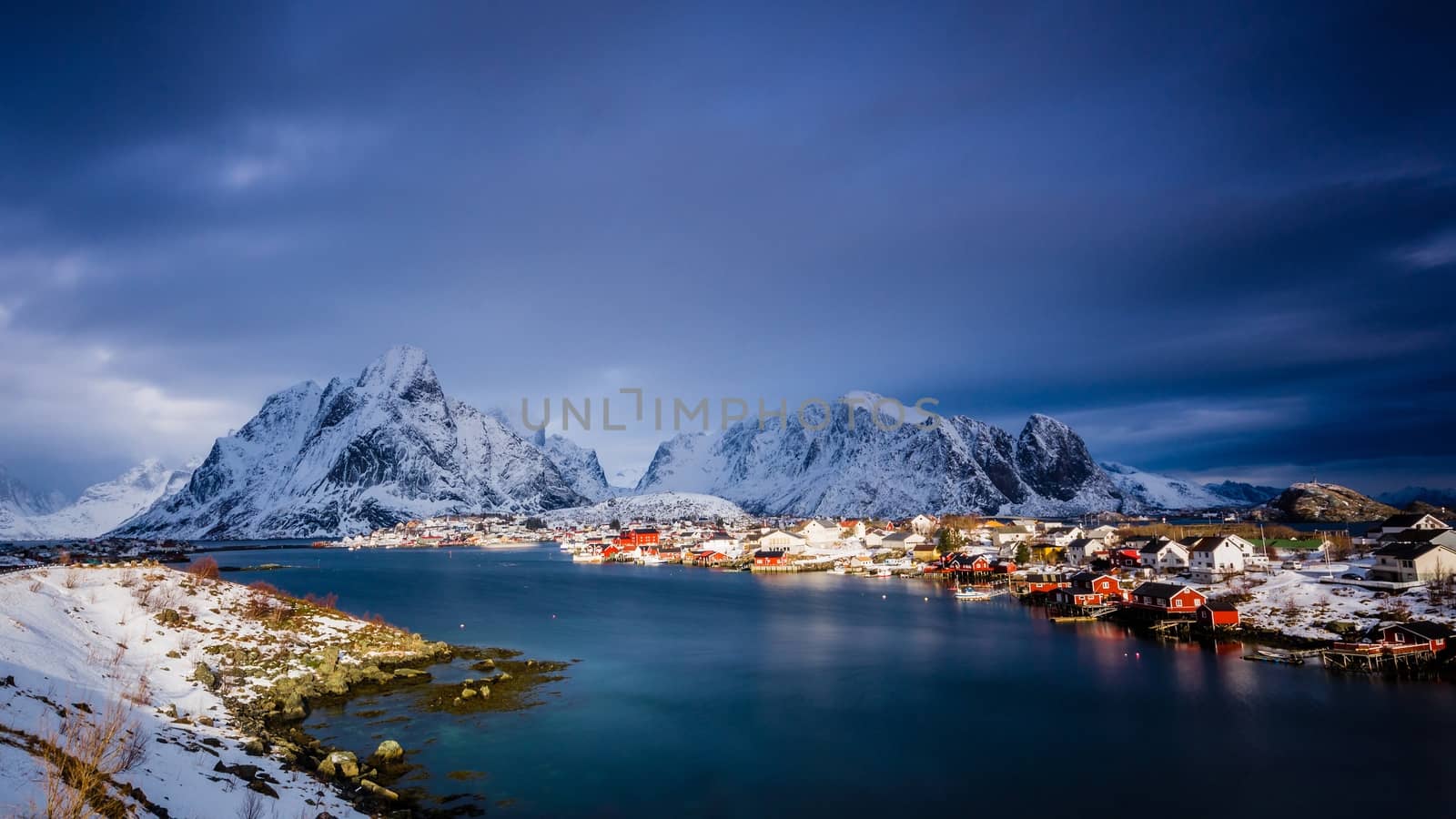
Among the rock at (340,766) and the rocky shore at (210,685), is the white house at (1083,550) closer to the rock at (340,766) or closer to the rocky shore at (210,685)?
the rocky shore at (210,685)

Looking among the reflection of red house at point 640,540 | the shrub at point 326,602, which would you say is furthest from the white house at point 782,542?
the shrub at point 326,602

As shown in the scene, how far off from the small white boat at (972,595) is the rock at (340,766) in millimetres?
46690

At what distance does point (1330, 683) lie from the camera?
27484 millimetres

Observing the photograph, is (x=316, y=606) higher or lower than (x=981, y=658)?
higher

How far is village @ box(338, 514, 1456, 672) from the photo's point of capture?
105 ft

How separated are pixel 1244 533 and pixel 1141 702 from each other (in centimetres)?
6552

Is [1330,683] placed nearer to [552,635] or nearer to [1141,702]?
[1141,702]

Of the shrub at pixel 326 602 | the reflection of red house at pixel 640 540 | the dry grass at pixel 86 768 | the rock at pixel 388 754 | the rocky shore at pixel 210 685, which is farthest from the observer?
the reflection of red house at pixel 640 540

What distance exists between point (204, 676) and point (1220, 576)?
52.9 metres

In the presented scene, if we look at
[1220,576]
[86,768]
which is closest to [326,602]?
[86,768]

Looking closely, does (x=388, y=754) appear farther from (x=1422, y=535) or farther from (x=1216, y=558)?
(x=1422, y=535)

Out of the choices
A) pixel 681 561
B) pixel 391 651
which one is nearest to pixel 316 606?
pixel 391 651

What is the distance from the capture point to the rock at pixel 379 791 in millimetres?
16734

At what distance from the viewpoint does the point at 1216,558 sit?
164 ft
